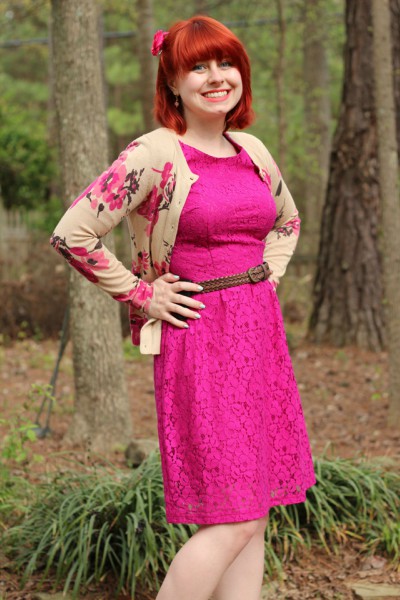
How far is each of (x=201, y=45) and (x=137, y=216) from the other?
0.53m

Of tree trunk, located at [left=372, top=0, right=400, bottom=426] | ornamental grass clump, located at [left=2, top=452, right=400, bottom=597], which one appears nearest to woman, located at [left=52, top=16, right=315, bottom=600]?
ornamental grass clump, located at [left=2, top=452, right=400, bottom=597]

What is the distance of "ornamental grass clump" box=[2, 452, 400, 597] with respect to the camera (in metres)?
3.52

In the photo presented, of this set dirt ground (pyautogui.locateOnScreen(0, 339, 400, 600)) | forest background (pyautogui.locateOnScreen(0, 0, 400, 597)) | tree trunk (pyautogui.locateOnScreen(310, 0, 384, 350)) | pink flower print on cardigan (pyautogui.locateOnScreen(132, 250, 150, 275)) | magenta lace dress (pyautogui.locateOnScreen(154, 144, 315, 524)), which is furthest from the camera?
tree trunk (pyautogui.locateOnScreen(310, 0, 384, 350))

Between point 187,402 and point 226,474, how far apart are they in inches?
9.0

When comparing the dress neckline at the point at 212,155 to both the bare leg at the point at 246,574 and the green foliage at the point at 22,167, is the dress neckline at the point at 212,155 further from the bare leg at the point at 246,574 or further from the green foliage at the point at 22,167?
the green foliage at the point at 22,167

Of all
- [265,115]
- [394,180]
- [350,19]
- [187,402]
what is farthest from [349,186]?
[265,115]

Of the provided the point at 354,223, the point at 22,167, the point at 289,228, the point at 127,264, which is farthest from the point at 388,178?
the point at 22,167

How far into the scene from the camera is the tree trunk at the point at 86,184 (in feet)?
16.5

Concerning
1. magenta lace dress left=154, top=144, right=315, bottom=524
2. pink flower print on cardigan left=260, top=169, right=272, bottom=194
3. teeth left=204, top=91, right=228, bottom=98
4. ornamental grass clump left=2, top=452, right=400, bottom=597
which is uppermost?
teeth left=204, top=91, right=228, bottom=98

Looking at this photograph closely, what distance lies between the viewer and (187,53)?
2.59m

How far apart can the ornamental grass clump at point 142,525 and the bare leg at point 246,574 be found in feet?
2.14

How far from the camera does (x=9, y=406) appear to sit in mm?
6621

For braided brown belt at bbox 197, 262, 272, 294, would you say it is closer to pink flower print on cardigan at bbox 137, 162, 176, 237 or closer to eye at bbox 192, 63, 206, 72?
pink flower print on cardigan at bbox 137, 162, 176, 237

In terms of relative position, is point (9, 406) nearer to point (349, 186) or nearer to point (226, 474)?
point (349, 186)
